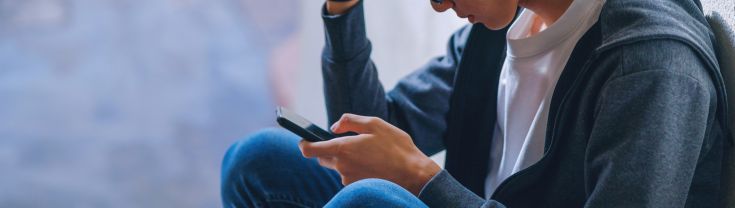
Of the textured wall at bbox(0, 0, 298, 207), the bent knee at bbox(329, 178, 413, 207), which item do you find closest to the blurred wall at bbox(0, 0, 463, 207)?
the textured wall at bbox(0, 0, 298, 207)

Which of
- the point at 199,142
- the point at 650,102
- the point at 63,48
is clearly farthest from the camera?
the point at 199,142

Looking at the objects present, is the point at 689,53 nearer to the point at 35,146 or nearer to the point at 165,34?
the point at 165,34

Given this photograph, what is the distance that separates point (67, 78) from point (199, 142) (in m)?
0.23

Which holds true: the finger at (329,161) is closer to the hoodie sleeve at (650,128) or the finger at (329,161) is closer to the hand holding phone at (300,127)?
the hand holding phone at (300,127)

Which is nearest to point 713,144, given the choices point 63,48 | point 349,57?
point 349,57

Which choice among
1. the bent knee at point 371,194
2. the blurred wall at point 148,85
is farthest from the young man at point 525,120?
the blurred wall at point 148,85

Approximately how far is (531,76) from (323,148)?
0.23m

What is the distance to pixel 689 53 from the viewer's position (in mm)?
651

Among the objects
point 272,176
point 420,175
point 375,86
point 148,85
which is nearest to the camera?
point 420,175

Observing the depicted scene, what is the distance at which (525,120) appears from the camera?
0.85m

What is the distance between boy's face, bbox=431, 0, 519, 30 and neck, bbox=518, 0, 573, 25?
0.06ft

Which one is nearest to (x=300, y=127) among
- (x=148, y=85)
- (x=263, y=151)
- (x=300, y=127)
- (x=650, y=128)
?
(x=300, y=127)

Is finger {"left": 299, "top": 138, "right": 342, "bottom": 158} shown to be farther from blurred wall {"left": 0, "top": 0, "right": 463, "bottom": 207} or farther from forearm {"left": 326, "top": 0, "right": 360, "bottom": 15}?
blurred wall {"left": 0, "top": 0, "right": 463, "bottom": 207}

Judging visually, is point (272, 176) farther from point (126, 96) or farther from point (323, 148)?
point (126, 96)
